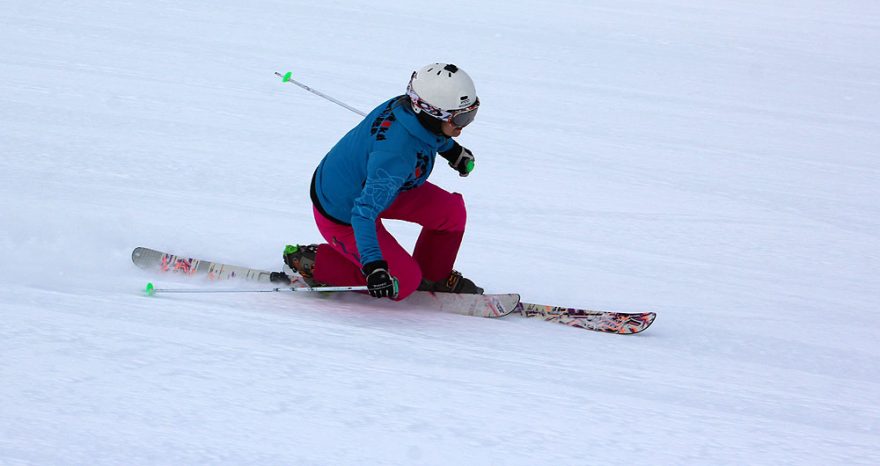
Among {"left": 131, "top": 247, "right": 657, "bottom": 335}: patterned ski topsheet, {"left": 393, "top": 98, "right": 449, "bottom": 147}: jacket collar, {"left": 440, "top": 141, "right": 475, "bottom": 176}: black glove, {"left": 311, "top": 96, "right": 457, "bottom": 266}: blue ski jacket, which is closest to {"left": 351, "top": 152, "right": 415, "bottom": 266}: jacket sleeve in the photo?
{"left": 311, "top": 96, "right": 457, "bottom": 266}: blue ski jacket

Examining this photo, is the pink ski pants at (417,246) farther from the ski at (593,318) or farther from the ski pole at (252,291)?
the ski at (593,318)

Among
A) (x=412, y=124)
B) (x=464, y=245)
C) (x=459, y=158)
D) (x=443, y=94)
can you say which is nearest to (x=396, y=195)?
(x=412, y=124)

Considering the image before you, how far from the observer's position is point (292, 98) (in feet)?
25.4

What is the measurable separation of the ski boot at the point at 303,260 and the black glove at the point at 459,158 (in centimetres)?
73

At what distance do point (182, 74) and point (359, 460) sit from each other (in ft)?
20.8

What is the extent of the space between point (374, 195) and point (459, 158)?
2.31 ft

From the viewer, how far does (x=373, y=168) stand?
3.47 metres

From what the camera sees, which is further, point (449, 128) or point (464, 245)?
point (464, 245)

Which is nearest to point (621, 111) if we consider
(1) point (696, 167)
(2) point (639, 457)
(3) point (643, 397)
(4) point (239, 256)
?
(1) point (696, 167)

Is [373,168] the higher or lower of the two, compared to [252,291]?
higher

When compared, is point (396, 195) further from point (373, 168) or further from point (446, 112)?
point (446, 112)

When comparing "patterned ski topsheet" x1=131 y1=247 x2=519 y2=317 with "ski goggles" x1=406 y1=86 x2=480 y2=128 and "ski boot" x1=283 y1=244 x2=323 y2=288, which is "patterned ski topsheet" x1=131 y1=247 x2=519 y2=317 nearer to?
"ski boot" x1=283 y1=244 x2=323 y2=288

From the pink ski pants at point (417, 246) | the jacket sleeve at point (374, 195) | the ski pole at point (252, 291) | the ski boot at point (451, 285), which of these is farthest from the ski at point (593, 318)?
the jacket sleeve at point (374, 195)

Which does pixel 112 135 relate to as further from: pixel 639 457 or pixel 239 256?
pixel 639 457
